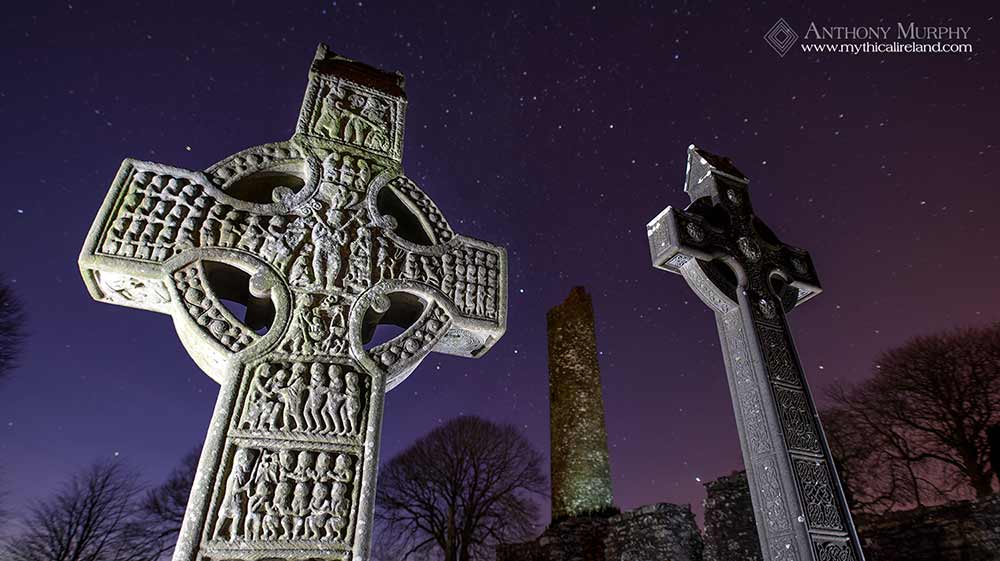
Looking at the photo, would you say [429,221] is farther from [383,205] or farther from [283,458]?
[283,458]

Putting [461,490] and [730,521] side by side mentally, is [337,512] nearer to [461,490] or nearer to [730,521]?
[730,521]

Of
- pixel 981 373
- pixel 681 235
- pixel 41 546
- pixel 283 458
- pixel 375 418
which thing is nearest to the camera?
pixel 283 458

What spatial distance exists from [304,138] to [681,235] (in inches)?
109

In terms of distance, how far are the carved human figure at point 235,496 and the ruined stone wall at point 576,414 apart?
20.1 meters

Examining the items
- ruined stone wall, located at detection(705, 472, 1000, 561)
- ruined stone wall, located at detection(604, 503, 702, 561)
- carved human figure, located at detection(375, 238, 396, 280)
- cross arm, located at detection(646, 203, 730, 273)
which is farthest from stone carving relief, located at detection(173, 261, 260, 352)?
ruined stone wall, located at detection(604, 503, 702, 561)

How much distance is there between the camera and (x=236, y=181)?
109 inches

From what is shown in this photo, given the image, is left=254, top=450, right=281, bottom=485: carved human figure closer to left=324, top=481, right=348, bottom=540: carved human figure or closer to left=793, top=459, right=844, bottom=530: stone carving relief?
left=324, top=481, right=348, bottom=540: carved human figure

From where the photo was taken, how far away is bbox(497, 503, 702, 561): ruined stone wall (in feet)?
42.8

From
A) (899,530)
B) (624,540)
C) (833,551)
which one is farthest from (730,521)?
(833,551)

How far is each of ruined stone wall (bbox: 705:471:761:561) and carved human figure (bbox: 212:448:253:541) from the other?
10.6m

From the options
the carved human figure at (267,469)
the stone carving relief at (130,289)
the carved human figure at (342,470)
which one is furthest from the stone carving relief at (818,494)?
the stone carving relief at (130,289)

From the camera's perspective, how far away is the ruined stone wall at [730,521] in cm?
1058

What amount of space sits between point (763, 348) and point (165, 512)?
17995 millimetres

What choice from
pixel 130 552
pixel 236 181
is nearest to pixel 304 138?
pixel 236 181
